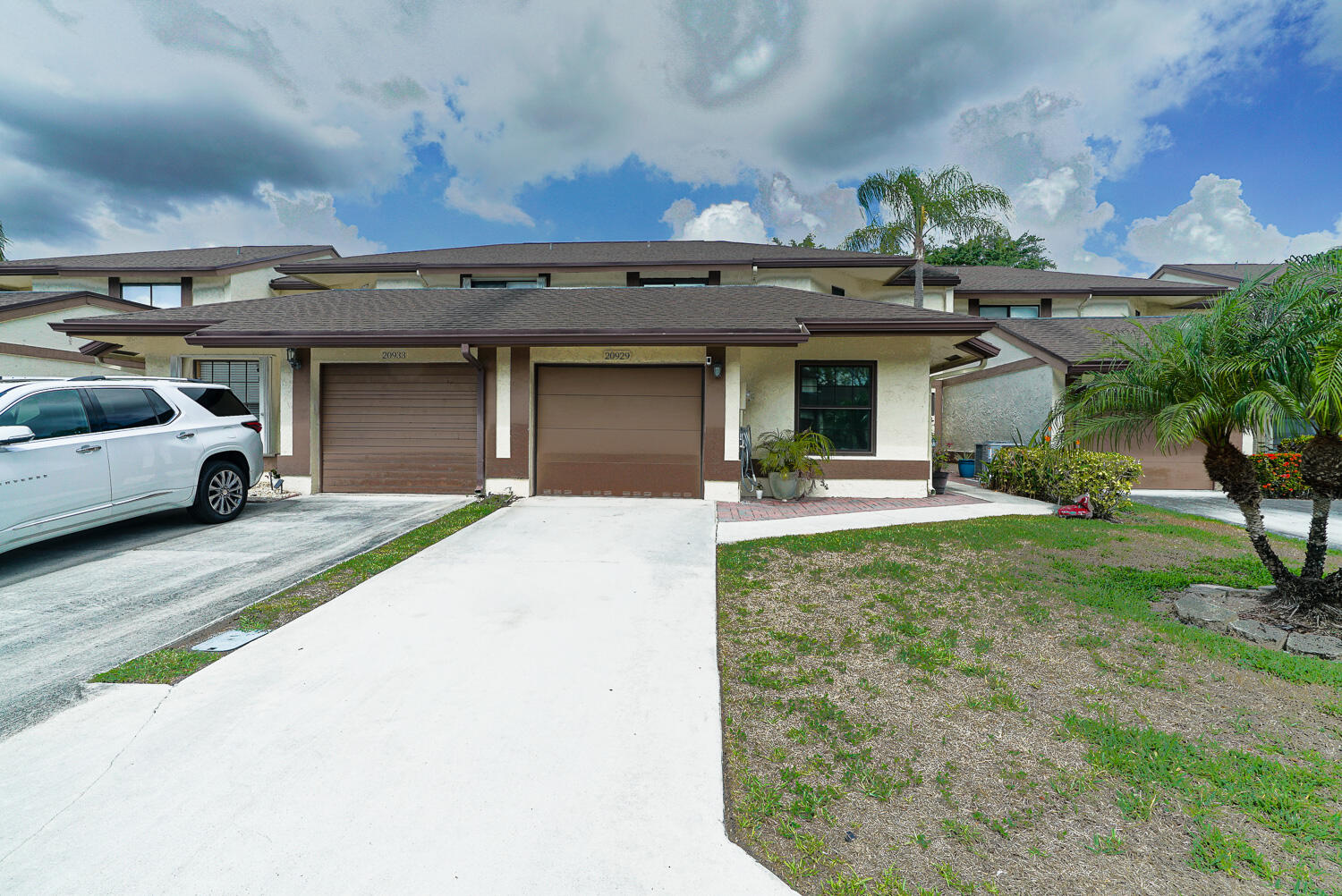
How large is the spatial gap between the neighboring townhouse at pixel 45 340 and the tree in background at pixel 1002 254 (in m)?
36.9

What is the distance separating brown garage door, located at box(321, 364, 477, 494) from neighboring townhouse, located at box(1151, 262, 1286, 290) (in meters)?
25.6

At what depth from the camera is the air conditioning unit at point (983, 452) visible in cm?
1220

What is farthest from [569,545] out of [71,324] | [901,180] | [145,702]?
[901,180]

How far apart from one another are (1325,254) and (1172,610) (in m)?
2.98

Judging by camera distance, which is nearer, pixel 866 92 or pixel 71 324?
pixel 71 324

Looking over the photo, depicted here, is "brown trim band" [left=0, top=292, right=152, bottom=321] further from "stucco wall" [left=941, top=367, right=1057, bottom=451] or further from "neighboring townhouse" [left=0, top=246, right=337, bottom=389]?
"stucco wall" [left=941, top=367, right=1057, bottom=451]

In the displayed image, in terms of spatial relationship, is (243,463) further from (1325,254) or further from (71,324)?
(1325,254)

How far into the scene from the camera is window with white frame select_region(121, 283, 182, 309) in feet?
59.6

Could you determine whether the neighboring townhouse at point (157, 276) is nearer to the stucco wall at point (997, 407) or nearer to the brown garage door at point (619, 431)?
the brown garage door at point (619, 431)

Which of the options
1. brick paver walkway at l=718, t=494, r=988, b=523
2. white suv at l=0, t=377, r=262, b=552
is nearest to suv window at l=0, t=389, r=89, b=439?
white suv at l=0, t=377, r=262, b=552

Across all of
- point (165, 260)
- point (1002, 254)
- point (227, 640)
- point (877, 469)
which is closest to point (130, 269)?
point (165, 260)

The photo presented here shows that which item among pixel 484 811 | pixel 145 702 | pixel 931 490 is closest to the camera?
pixel 484 811

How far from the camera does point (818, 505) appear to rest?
894 centimetres

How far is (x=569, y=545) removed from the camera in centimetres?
620
